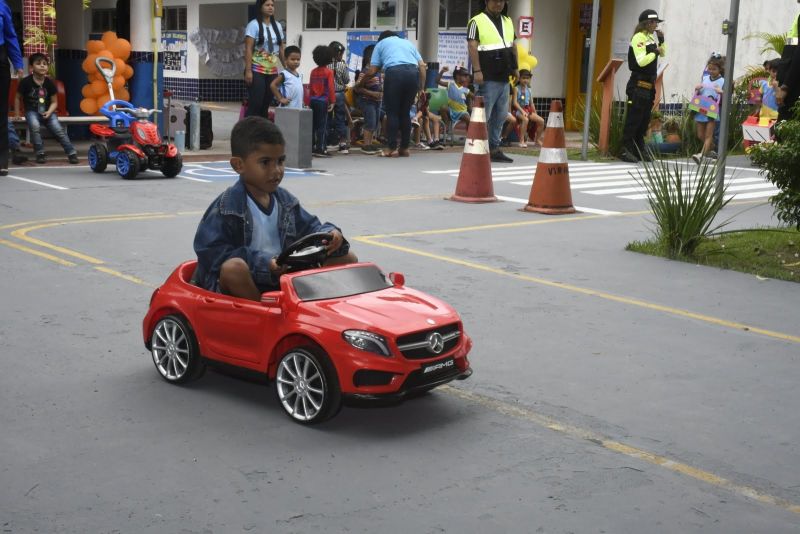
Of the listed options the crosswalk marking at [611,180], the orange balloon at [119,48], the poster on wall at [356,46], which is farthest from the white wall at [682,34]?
the orange balloon at [119,48]

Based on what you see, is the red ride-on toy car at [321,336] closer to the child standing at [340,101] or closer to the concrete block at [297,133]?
the concrete block at [297,133]

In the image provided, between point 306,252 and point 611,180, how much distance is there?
10.8m

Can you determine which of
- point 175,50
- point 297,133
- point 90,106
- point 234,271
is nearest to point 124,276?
point 234,271

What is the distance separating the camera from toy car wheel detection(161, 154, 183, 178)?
13977mm

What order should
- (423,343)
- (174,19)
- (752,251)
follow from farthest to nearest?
(174,19)
(752,251)
(423,343)

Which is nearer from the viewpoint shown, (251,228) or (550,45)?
(251,228)

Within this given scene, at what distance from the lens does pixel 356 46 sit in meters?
27.1

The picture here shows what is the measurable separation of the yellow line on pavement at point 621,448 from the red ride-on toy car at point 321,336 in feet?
1.05

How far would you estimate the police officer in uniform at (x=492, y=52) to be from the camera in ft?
52.7

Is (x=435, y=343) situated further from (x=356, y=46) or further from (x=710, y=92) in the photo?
(x=356, y=46)

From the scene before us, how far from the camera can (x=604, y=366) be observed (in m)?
6.02

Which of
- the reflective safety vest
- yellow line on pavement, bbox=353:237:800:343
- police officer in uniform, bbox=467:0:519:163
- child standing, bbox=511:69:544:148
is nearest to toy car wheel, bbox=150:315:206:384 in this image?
yellow line on pavement, bbox=353:237:800:343

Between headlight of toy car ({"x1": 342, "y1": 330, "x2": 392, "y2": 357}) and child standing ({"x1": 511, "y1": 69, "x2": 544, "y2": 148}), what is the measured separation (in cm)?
1623

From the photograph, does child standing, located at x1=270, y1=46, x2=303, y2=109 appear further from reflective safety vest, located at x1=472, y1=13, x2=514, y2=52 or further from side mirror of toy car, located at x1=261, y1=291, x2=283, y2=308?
side mirror of toy car, located at x1=261, y1=291, x2=283, y2=308
